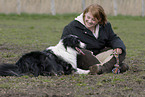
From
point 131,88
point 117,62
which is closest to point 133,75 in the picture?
point 117,62

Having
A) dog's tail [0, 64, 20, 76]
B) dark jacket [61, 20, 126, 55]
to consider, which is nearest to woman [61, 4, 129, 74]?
dark jacket [61, 20, 126, 55]

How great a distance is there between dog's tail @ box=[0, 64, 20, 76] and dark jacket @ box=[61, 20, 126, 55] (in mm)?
1158

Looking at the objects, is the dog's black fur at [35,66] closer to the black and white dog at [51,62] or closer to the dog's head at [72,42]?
the black and white dog at [51,62]

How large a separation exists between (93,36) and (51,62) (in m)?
1.07

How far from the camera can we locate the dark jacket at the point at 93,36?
16.6 feet

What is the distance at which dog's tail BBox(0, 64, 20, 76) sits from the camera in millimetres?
4395

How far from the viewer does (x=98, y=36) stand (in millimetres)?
5176

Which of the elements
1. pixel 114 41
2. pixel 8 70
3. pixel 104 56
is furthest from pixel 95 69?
pixel 8 70

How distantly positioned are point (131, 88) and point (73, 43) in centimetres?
137

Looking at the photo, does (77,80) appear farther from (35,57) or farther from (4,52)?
(4,52)

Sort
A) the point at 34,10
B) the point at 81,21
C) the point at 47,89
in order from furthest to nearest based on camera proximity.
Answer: the point at 34,10
the point at 81,21
the point at 47,89

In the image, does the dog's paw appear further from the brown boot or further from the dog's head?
the dog's head

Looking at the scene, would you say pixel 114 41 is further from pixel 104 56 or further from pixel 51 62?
pixel 51 62

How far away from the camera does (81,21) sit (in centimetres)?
510
